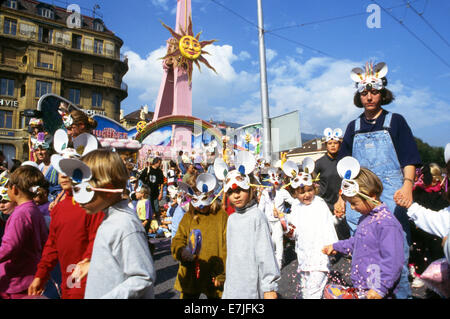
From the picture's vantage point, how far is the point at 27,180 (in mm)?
2832

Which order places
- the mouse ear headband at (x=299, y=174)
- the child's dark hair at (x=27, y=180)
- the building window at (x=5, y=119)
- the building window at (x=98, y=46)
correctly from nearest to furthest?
the child's dark hair at (x=27, y=180) → the mouse ear headband at (x=299, y=174) → the building window at (x=5, y=119) → the building window at (x=98, y=46)

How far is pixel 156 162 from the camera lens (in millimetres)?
7969

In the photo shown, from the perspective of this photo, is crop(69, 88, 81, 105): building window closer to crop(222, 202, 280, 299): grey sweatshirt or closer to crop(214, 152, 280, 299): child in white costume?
crop(214, 152, 280, 299): child in white costume

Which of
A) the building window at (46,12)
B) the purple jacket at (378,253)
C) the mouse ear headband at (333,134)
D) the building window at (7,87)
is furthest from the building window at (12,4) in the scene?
the purple jacket at (378,253)

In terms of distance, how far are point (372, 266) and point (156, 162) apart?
6.51m

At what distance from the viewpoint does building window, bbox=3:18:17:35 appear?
111 ft

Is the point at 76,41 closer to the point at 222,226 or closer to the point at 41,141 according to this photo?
the point at 41,141

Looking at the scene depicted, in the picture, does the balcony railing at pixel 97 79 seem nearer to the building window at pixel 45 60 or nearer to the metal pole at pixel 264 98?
the building window at pixel 45 60

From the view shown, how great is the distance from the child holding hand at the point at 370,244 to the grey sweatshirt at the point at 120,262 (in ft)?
4.26

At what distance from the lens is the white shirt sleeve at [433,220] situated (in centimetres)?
195

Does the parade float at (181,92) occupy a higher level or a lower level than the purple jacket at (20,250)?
higher

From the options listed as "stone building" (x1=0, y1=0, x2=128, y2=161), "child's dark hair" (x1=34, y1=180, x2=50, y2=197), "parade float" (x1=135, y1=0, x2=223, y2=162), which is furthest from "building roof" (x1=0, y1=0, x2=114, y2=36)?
"child's dark hair" (x1=34, y1=180, x2=50, y2=197)
